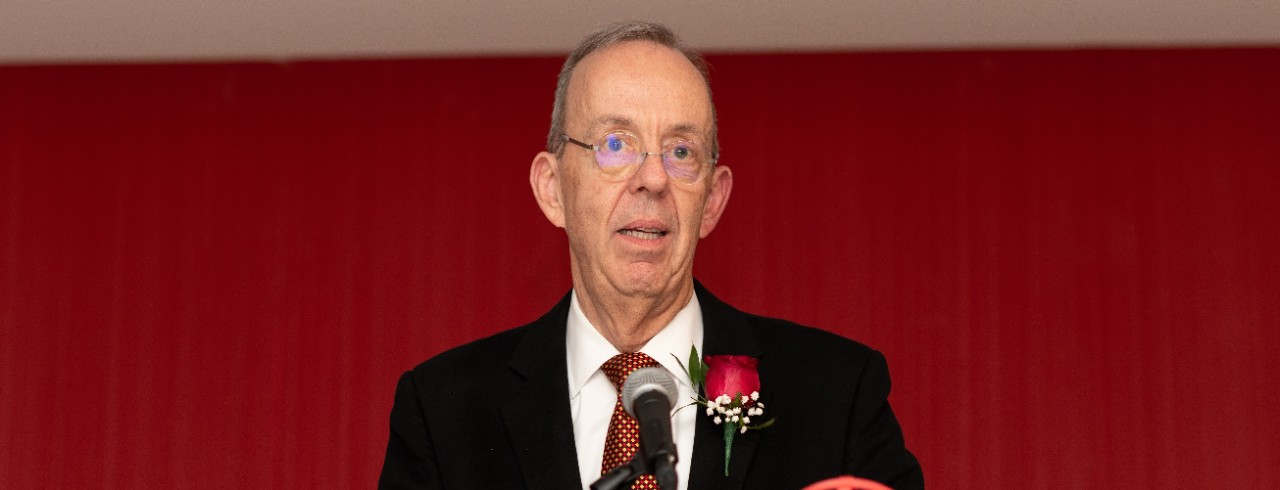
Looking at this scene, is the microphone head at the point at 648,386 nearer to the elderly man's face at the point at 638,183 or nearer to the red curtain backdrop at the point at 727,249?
the elderly man's face at the point at 638,183

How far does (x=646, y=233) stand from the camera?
203 cm

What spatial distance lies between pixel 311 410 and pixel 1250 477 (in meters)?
3.52

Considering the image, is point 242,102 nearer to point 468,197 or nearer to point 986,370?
point 468,197

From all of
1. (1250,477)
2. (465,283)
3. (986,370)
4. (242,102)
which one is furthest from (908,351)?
(242,102)

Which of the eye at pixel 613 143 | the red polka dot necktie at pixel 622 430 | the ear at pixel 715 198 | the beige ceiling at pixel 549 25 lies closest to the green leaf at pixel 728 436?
the red polka dot necktie at pixel 622 430

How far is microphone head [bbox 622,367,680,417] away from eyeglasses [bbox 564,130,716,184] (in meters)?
0.59

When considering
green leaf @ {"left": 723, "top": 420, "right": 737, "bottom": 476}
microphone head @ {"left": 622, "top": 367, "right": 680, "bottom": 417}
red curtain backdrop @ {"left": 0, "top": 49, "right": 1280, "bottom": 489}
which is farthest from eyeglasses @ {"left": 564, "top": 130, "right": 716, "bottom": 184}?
red curtain backdrop @ {"left": 0, "top": 49, "right": 1280, "bottom": 489}

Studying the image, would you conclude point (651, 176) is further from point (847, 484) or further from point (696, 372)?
point (847, 484)

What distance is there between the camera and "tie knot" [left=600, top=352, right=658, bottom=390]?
2.07m

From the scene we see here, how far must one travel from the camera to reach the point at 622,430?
78.0 inches

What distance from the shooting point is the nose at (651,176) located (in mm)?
1992

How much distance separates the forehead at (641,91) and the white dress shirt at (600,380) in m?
0.31

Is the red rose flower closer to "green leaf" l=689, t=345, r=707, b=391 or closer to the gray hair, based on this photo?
"green leaf" l=689, t=345, r=707, b=391

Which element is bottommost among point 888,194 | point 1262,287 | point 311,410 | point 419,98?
point 311,410
